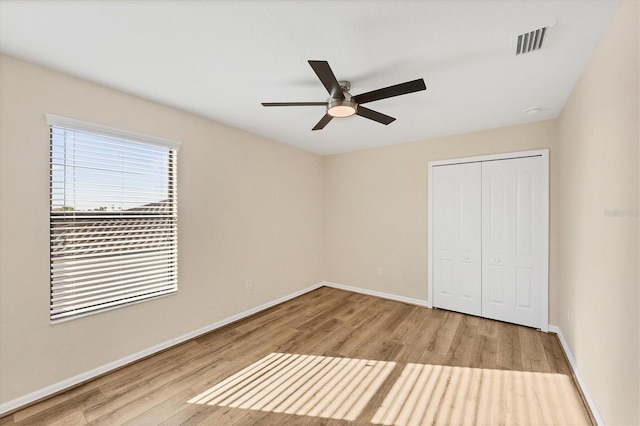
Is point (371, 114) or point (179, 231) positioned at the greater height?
point (371, 114)

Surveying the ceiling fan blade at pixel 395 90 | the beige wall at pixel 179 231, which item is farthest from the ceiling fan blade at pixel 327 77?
the beige wall at pixel 179 231

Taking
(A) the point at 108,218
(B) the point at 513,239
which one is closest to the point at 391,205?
(B) the point at 513,239

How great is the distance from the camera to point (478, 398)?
195 cm

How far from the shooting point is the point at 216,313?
10.3ft

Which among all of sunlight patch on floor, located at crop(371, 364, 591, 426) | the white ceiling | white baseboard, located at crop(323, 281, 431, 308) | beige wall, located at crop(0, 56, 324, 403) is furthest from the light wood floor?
the white ceiling

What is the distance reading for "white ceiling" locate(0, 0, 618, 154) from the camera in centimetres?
142

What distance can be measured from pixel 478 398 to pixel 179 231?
3099 millimetres

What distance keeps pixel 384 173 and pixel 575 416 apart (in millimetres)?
3310

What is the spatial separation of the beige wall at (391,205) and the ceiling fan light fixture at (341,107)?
2179mm

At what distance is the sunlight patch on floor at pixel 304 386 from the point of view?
1.88 m

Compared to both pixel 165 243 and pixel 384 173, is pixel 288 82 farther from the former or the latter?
pixel 384 173

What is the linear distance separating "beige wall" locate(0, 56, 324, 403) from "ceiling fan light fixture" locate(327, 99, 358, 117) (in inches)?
67.8

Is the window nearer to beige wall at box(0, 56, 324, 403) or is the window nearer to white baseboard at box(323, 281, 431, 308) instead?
beige wall at box(0, 56, 324, 403)

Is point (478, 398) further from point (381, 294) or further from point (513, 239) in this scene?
point (381, 294)
